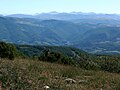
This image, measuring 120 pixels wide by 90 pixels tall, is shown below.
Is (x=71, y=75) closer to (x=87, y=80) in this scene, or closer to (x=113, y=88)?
(x=87, y=80)

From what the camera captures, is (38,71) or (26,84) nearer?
(26,84)

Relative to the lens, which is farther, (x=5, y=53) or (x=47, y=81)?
(x=5, y=53)

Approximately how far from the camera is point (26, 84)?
10125 mm

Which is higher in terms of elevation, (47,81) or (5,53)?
(47,81)

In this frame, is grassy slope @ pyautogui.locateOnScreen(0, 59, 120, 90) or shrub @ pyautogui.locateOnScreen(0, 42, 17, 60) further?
shrub @ pyautogui.locateOnScreen(0, 42, 17, 60)

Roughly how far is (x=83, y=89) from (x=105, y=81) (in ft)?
8.54

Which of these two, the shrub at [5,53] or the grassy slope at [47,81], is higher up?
the grassy slope at [47,81]

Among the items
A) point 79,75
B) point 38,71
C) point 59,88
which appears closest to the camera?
point 59,88

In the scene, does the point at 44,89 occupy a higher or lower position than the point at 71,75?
higher

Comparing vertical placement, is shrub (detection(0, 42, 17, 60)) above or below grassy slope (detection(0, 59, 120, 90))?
below

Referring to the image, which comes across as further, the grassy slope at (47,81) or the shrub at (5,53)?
the shrub at (5,53)

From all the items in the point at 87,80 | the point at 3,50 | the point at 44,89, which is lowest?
the point at 3,50

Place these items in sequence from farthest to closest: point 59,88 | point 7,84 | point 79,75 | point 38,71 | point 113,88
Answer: point 79,75 < point 38,71 < point 113,88 < point 59,88 < point 7,84

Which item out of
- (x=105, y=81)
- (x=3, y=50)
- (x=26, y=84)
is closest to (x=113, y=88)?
(x=105, y=81)
